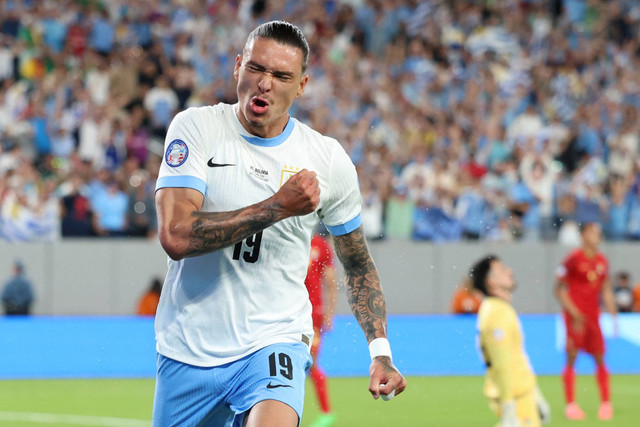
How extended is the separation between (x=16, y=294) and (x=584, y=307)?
8.76m

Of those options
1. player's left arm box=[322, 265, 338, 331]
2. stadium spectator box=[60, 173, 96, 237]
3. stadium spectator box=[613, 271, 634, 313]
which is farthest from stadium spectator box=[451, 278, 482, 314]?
stadium spectator box=[60, 173, 96, 237]

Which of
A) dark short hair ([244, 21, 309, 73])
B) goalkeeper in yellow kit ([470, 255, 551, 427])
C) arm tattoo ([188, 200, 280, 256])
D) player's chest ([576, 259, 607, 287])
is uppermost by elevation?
dark short hair ([244, 21, 309, 73])

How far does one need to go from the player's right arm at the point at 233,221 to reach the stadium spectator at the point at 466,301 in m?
13.0

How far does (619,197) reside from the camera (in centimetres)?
1794

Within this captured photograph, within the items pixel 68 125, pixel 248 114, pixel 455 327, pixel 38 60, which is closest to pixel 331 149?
pixel 248 114

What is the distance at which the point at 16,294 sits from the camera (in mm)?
16969

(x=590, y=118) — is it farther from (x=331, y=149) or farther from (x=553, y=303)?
(x=331, y=149)

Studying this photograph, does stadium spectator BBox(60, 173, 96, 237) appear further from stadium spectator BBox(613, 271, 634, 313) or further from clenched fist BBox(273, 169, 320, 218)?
clenched fist BBox(273, 169, 320, 218)

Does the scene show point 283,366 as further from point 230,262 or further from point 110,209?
point 110,209

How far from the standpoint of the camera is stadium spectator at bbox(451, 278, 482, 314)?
16953mm

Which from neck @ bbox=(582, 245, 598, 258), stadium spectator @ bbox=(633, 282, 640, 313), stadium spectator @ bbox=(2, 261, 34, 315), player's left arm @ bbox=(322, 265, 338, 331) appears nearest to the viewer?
player's left arm @ bbox=(322, 265, 338, 331)

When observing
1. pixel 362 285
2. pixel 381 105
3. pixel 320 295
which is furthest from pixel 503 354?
pixel 381 105

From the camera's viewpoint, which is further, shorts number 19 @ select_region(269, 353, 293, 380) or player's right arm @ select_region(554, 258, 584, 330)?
player's right arm @ select_region(554, 258, 584, 330)

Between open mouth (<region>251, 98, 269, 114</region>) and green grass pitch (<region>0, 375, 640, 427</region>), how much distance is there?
739 centimetres
